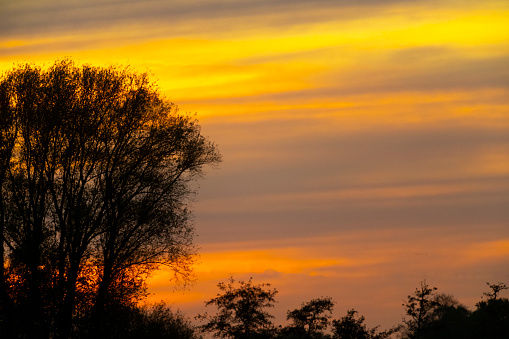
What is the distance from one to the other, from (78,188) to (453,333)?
107 metres

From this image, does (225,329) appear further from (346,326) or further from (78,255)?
(78,255)

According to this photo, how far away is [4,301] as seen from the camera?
54.4m

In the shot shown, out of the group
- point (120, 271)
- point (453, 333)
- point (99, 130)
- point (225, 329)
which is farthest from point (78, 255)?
point (453, 333)

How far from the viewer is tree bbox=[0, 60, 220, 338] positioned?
55.1m

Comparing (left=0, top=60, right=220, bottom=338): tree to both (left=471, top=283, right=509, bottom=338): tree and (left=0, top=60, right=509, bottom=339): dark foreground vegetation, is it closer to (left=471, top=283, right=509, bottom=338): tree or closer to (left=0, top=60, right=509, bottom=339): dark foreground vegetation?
(left=0, top=60, right=509, bottom=339): dark foreground vegetation

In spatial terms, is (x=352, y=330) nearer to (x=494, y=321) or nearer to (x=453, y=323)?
(x=494, y=321)

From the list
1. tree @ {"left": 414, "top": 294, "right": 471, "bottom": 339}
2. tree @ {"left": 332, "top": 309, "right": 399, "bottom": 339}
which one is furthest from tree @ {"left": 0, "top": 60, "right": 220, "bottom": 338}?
tree @ {"left": 414, "top": 294, "right": 471, "bottom": 339}

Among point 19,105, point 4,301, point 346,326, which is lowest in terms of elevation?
point 4,301

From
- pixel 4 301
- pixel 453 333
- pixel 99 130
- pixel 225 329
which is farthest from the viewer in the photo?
pixel 453 333

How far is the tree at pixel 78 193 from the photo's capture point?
181ft

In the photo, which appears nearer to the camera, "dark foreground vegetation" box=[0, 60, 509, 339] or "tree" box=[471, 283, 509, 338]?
"dark foreground vegetation" box=[0, 60, 509, 339]

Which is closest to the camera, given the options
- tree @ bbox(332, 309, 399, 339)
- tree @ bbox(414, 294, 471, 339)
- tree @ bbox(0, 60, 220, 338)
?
tree @ bbox(0, 60, 220, 338)

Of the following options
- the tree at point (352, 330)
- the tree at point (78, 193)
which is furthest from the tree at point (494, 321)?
the tree at point (78, 193)

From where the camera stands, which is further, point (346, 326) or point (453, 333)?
point (453, 333)
